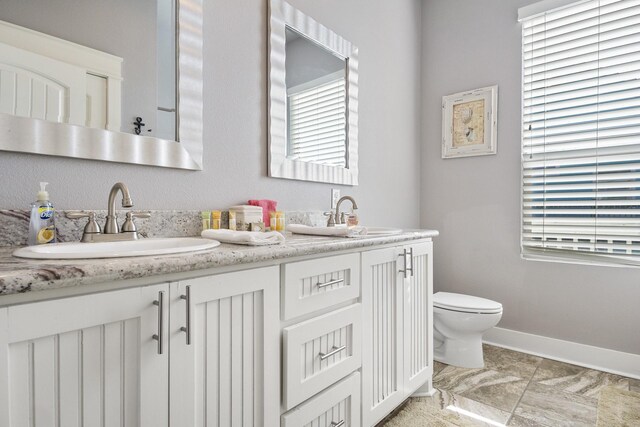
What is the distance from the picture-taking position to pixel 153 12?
1326 mm

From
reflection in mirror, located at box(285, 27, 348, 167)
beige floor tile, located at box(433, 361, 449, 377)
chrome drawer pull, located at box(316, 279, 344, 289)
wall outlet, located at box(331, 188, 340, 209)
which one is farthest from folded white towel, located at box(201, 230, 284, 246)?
beige floor tile, located at box(433, 361, 449, 377)

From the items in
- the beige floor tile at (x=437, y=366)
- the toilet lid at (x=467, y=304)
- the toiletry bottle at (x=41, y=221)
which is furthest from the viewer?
the beige floor tile at (x=437, y=366)

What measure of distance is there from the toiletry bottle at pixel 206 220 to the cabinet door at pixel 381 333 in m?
0.63

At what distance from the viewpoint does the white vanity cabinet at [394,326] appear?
1.43m

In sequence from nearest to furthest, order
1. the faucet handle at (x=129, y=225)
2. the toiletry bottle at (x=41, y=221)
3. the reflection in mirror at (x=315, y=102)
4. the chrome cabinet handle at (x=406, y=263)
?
1. the toiletry bottle at (x=41, y=221)
2. the faucet handle at (x=129, y=225)
3. the chrome cabinet handle at (x=406, y=263)
4. the reflection in mirror at (x=315, y=102)

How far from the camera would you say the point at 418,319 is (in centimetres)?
177

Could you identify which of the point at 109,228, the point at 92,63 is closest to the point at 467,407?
the point at 109,228

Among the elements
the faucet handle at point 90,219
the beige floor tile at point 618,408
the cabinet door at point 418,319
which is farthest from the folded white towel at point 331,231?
the beige floor tile at point 618,408

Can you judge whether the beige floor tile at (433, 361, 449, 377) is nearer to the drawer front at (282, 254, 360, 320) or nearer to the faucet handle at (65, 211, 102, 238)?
the drawer front at (282, 254, 360, 320)

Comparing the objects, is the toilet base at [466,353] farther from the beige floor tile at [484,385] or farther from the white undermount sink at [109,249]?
the white undermount sink at [109,249]

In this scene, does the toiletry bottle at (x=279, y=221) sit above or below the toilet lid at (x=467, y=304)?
above

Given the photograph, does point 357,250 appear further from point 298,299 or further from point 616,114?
point 616,114

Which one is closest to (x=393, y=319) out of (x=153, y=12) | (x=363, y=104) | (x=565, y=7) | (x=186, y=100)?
(x=186, y=100)

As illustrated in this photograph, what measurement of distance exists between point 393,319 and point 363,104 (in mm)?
1409
